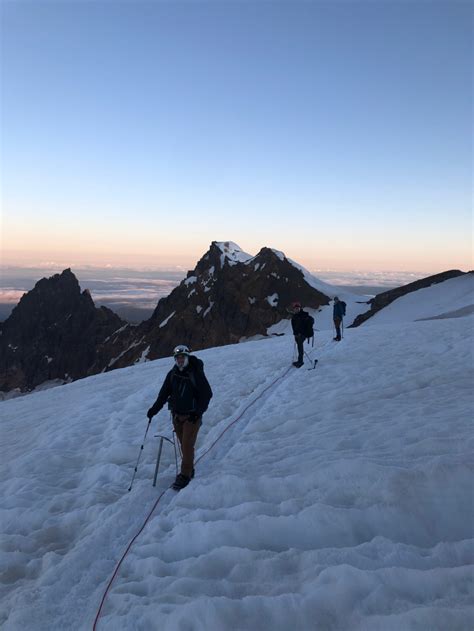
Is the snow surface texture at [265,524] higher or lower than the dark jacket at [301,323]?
lower

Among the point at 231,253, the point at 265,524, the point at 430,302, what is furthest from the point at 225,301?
the point at 265,524

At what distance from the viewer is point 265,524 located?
Answer: 17.7 ft

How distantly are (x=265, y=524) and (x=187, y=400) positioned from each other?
2.67 metres

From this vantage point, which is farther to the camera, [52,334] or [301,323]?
[52,334]

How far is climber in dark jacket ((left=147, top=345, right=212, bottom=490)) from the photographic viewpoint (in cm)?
728

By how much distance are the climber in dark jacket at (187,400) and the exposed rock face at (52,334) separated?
137 meters

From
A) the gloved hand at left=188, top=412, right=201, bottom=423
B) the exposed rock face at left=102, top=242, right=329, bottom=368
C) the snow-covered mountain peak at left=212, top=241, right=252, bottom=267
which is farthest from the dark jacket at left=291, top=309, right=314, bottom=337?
the snow-covered mountain peak at left=212, top=241, right=252, bottom=267

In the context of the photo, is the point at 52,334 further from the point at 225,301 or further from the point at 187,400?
the point at 187,400

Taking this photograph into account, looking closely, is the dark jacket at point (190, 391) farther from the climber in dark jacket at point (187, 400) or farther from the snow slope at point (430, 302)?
the snow slope at point (430, 302)

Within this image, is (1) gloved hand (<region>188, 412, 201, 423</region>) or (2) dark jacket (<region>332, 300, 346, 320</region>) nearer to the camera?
(1) gloved hand (<region>188, 412, 201, 423</region>)

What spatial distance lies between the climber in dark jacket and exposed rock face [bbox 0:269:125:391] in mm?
137142

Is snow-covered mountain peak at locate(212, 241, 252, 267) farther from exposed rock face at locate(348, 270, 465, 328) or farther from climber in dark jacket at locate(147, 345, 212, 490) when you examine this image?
climber in dark jacket at locate(147, 345, 212, 490)

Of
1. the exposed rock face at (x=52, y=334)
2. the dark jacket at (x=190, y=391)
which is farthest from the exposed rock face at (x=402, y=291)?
the exposed rock face at (x=52, y=334)

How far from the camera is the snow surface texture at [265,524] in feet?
13.1
